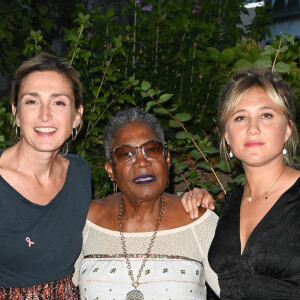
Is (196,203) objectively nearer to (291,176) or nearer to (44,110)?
(291,176)

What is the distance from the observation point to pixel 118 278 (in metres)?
3.05

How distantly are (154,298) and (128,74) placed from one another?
3097mm

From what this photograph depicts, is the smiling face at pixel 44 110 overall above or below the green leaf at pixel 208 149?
above

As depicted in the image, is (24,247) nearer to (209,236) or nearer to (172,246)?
(172,246)

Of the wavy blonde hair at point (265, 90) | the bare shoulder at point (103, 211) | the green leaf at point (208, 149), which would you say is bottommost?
the bare shoulder at point (103, 211)

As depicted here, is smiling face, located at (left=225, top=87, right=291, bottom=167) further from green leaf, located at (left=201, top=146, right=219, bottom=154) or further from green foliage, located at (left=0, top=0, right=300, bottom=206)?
green foliage, located at (left=0, top=0, right=300, bottom=206)

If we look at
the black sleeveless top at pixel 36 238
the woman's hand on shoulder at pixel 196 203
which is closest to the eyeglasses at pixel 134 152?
the woman's hand on shoulder at pixel 196 203

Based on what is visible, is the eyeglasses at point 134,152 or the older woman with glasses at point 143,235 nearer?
the older woman with glasses at point 143,235

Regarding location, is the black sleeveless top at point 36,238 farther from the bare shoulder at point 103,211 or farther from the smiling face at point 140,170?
the smiling face at point 140,170

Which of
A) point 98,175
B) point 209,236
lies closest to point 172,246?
point 209,236

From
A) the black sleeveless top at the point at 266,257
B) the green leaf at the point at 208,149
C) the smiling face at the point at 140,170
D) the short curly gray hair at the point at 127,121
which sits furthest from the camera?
the green leaf at the point at 208,149

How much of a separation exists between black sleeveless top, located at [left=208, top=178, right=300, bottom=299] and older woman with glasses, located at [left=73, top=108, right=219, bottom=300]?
232 millimetres

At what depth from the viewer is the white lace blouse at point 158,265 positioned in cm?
301

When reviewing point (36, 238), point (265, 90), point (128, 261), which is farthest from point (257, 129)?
point (36, 238)
